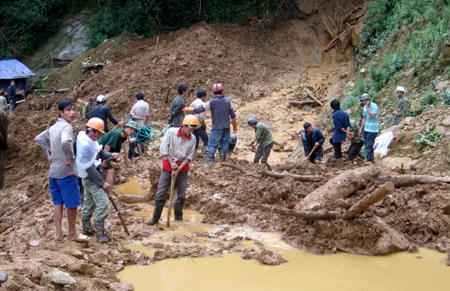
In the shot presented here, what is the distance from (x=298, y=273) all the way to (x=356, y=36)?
1534 cm

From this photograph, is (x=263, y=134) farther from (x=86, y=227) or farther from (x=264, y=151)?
(x=86, y=227)

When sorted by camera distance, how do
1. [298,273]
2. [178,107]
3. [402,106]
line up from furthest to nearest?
[402,106] → [178,107] → [298,273]

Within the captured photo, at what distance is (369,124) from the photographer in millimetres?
8086

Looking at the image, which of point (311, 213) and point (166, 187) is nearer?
point (311, 213)

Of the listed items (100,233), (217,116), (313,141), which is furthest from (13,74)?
(100,233)

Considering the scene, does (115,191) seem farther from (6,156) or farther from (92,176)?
(6,156)

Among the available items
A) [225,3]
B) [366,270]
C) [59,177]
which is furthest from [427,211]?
[225,3]

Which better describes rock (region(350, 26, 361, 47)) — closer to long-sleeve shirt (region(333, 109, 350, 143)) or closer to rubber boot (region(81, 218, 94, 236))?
long-sleeve shirt (region(333, 109, 350, 143))

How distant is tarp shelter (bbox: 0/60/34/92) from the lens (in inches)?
789

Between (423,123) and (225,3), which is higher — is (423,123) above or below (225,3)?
below

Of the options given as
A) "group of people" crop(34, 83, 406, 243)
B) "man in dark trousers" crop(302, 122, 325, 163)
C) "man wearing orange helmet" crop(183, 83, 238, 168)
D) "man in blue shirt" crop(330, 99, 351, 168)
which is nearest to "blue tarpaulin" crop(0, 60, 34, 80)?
"group of people" crop(34, 83, 406, 243)

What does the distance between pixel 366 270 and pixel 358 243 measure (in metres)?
0.47

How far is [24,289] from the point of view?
129 inches

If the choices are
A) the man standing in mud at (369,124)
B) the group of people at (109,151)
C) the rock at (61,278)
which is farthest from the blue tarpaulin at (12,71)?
the rock at (61,278)
